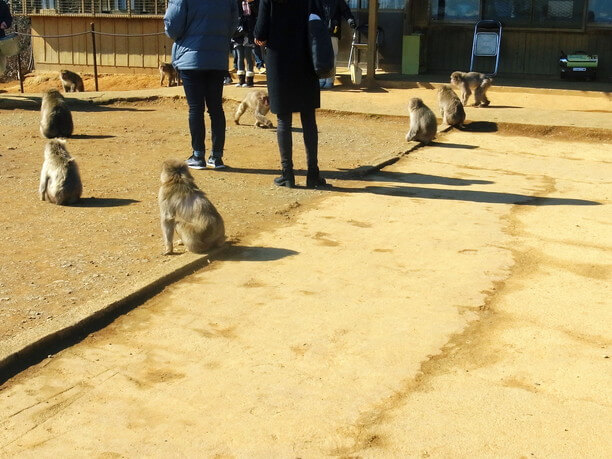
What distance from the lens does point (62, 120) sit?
11773 mm

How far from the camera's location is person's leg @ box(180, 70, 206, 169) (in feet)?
30.2

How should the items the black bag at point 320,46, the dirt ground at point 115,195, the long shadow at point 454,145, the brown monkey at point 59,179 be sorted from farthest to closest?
the long shadow at point 454,145, the black bag at point 320,46, the brown monkey at point 59,179, the dirt ground at point 115,195

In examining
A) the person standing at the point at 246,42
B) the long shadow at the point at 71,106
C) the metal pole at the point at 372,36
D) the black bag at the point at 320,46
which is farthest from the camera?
the person standing at the point at 246,42

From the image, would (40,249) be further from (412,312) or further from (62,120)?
(62,120)

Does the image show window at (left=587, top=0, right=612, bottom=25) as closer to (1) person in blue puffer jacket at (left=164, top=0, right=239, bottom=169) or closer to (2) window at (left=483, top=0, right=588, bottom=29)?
(2) window at (left=483, top=0, right=588, bottom=29)

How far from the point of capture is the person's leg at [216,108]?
9297 mm

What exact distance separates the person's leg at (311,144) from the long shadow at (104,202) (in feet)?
5.89

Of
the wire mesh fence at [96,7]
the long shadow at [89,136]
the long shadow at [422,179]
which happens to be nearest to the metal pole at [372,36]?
the long shadow at [89,136]

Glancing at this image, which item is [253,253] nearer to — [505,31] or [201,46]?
[201,46]

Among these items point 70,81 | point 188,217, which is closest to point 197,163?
point 188,217

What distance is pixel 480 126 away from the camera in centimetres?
1356

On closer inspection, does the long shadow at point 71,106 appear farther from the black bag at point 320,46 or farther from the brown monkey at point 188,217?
the brown monkey at point 188,217

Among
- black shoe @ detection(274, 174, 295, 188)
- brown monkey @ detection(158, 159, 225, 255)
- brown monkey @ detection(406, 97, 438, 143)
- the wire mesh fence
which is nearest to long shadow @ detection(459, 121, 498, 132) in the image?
brown monkey @ detection(406, 97, 438, 143)

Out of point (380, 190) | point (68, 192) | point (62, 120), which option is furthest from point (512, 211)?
point (62, 120)
